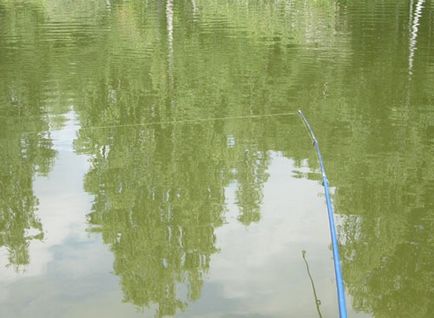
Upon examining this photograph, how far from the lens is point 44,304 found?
485 centimetres

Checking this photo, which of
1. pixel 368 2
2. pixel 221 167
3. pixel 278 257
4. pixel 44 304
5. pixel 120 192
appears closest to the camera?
pixel 44 304

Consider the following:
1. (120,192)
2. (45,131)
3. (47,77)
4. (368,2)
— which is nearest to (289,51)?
(47,77)

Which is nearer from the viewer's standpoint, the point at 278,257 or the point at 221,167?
the point at 278,257

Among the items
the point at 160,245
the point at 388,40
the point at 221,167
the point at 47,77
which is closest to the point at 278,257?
the point at 160,245

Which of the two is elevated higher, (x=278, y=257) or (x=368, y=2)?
(x=368, y=2)

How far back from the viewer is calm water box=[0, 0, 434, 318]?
16.4ft

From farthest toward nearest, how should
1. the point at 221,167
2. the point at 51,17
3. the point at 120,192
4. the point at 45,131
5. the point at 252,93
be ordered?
the point at 51,17 → the point at 252,93 → the point at 45,131 → the point at 221,167 → the point at 120,192

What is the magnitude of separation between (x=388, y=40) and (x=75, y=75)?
9223 millimetres

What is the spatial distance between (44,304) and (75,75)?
9212 millimetres

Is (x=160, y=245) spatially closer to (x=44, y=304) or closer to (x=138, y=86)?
(x=44, y=304)

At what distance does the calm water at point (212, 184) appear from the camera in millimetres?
5012

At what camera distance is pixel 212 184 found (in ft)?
23.8

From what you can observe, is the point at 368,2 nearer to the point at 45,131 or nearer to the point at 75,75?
the point at 75,75

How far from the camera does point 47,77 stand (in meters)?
13.2
